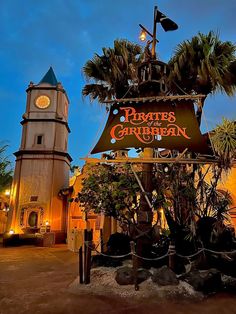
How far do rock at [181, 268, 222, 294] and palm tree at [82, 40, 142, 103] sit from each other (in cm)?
576

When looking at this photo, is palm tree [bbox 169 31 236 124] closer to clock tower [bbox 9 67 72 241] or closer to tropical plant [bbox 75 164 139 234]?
tropical plant [bbox 75 164 139 234]

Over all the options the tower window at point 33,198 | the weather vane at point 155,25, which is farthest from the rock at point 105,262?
the tower window at point 33,198

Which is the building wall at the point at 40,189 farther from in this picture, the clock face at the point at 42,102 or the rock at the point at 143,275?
the rock at the point at 143,275

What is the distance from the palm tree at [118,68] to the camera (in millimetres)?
8219

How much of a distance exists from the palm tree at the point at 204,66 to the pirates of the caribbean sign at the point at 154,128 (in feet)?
3.17

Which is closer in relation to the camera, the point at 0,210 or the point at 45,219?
the point at 45,219

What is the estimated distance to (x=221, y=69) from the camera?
7.30 meters

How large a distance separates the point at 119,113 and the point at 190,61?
2.95 meters

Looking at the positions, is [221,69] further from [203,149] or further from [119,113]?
[119,113]

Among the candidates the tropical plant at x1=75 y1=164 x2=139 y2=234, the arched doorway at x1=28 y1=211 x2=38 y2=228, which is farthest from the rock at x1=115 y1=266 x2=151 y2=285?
the arched doorway at x1=28 y1=211 x2=38 y2=228

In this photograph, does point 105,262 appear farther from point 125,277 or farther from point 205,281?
point 205,281

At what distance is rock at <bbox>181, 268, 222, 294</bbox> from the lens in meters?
5.28

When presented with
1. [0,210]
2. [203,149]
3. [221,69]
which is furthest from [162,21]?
[0,210]

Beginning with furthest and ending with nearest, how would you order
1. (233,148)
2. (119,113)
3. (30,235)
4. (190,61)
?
(30,235) < (190,61) < (119,113) < (233,148)
